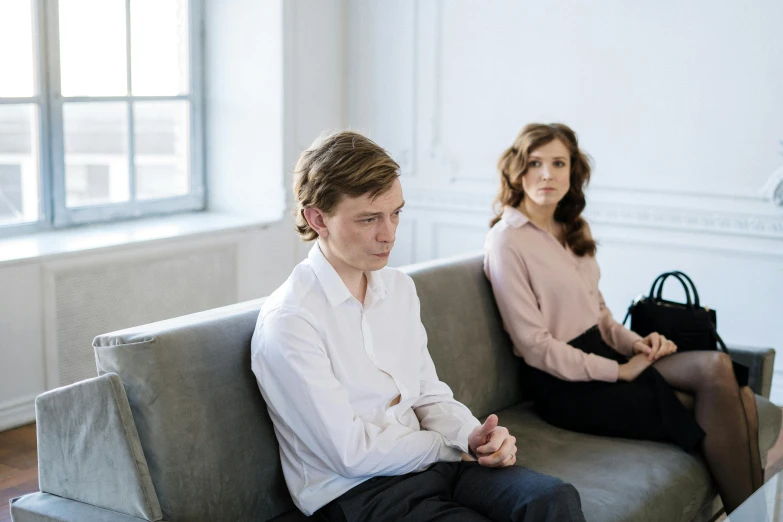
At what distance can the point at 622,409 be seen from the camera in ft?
8.37

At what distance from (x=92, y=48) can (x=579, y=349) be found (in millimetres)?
2549

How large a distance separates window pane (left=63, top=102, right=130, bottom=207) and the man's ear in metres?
2.49

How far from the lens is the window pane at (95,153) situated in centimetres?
408

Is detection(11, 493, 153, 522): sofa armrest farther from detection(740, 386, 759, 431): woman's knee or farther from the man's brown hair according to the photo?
detection(740, 386, 759, 431): woman's knee

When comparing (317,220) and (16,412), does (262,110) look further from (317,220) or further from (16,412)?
(317,220)

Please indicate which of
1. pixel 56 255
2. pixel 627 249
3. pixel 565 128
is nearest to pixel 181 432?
pixel 565 128

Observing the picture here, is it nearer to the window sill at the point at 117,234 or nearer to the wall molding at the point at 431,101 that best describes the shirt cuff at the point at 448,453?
the window sill at the point at 117,234

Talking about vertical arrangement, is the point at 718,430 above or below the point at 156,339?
below

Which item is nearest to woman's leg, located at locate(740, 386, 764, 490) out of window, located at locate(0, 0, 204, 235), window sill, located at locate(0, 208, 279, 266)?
window sill, located at locate(0, 208, 279, 266)

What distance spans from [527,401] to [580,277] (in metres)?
0.40

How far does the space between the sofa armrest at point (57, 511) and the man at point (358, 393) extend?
13.9 inches

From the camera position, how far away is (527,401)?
111 inches

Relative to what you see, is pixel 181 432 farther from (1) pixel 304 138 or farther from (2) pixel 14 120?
(1) pixel 304 138

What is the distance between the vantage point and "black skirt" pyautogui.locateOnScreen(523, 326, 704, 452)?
2504 millimetres
